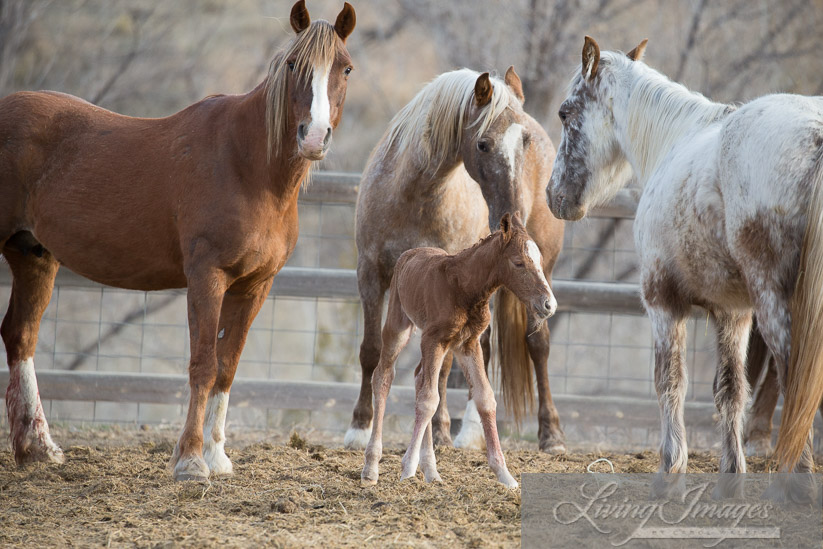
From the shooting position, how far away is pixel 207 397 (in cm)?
397

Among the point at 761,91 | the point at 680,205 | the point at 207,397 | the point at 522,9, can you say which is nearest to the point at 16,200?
the point at 207,397

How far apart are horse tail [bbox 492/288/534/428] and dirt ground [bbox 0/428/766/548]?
614 millimetres

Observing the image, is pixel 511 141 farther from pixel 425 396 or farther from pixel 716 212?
pixel 425 396

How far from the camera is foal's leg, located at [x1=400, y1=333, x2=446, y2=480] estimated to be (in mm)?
3682

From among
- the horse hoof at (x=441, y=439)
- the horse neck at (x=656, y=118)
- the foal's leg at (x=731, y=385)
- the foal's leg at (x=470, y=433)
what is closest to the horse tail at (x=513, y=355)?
the foal's leg at (x=470, y=433)

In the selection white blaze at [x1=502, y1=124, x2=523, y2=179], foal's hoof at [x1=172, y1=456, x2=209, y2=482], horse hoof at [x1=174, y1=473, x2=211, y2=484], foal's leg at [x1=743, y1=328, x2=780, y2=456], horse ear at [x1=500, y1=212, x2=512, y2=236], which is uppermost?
white blaze at [x1=502, y1=124, x2=523, y2=179]

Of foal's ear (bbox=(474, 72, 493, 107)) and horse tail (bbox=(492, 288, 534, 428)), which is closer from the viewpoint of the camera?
foal's ear (bbox=(474, 72, 493, 107))

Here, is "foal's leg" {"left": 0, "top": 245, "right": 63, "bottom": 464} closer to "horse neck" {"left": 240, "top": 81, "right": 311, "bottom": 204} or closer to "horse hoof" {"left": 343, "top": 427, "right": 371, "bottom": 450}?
"horse neck" {"left": 240, "top": 81, "right": 311, "bottom": 204}

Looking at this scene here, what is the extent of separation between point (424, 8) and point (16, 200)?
22.0ft

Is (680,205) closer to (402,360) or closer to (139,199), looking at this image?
(139,199)

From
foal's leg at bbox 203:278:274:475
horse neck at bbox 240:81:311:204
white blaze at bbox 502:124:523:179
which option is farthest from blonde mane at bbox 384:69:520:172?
foal's leg at bbox 203:278:274:475

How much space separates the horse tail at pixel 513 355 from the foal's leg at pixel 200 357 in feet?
6.98

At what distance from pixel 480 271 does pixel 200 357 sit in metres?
1.38

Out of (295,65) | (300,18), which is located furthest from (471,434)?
(300,18)
